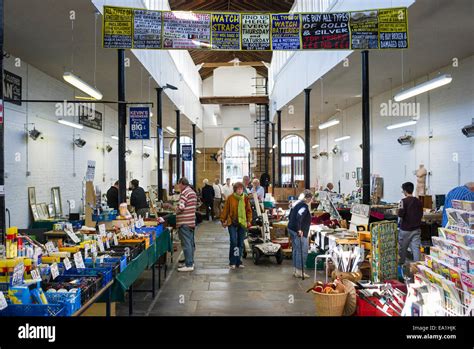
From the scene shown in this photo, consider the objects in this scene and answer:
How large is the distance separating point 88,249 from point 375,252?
389 centimetres

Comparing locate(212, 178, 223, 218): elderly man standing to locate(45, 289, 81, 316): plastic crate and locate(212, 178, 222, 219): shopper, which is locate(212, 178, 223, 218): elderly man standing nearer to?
locate(212, 178, 222, 219): shopper

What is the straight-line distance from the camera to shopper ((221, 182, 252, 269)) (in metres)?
7.71

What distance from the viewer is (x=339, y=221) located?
904cm

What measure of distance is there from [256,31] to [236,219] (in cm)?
366

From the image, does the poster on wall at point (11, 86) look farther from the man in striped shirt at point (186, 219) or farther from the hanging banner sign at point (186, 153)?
the hanging banner sign at point (186, 153)

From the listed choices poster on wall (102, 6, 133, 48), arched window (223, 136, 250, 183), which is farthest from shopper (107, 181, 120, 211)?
arched window (223, 136, 250, 183)

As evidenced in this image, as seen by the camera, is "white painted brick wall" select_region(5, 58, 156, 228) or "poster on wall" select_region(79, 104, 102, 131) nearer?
"white painted brick wall" select_region(5, 58, 156, 228)

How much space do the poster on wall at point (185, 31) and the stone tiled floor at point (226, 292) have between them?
14.0 ft

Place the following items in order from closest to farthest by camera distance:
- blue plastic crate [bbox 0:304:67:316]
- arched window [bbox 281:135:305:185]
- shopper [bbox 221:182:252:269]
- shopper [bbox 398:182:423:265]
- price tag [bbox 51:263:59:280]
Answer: blue plastic crate [bbox 0:304:67:316] < price tag [bbox 51:263:59:280] < shopper [bbox 398:182:423:265] < shopper [bbox 221:182:252:269] < arched window [bbox 281:135:305:185]

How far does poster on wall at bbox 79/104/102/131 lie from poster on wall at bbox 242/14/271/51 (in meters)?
7.66

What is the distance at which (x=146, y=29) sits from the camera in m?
7.07

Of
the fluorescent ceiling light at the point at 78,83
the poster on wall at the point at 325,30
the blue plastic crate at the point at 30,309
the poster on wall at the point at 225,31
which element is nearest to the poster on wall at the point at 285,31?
the poster on wall at the point at 325,30
